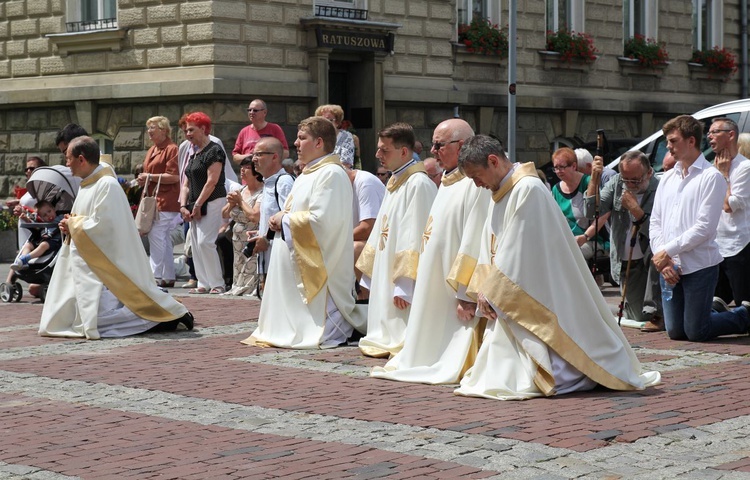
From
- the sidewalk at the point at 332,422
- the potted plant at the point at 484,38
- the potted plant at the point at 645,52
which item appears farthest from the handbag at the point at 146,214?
the potted plant at the point at 645,52

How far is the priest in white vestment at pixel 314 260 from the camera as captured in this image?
11219 mm

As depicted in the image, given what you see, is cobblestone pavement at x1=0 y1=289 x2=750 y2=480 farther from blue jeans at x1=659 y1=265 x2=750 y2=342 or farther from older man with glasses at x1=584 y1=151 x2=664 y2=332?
older man with glasses at x1=584 y1=151 x2=664 y2=332

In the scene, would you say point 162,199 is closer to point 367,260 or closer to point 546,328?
point 367,260

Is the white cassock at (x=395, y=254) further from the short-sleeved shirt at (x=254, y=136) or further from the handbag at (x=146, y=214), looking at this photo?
the short-sleeved shirt at (x=254, y=136)

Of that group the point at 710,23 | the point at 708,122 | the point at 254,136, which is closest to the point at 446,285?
the point at 708,122

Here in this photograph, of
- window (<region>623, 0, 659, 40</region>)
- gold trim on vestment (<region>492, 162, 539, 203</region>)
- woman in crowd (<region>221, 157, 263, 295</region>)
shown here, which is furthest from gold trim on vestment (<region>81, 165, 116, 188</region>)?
window (<region>623, 0, 659, 40</region>)

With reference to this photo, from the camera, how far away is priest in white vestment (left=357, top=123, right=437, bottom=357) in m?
10.3

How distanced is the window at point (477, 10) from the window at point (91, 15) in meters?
6.75

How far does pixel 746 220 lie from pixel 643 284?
3.64 feet

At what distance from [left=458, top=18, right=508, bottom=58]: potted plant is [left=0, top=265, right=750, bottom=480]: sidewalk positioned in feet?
52.6

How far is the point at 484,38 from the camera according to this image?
87.0 feet

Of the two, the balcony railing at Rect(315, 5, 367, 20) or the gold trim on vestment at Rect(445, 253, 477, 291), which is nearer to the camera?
the gold trim on vestment at Rect(445, 253, 477, 291)

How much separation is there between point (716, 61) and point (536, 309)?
25090 millimetres

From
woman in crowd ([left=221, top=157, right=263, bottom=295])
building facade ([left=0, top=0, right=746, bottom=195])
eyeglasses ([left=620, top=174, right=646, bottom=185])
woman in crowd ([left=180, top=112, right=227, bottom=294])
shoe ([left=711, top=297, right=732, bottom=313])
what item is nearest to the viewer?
shoe ([left=711, top=297, right=732, bottom=313])
